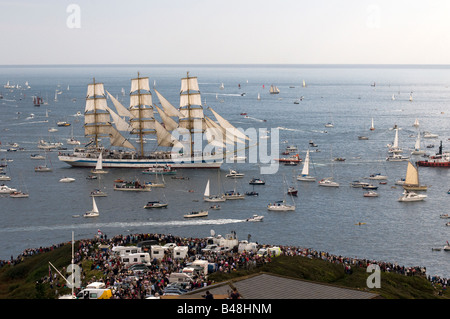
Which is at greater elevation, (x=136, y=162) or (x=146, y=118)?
(x=146, y=118)

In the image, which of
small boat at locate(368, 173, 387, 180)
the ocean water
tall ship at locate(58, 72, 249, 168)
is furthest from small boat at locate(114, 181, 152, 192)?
small boat at locate(368, 173, 387, 180)

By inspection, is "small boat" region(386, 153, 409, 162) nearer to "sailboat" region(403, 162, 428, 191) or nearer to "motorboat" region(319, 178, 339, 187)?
"sailboat" region(403, 162, 428, 191)

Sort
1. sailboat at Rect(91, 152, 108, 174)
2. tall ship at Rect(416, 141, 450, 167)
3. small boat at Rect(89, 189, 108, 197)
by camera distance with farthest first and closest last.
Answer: sailboat at Rect(91, 152, 108, 174) → tall ship at Rect(416, 141, 450, 167) → small boat at Rect(89, 189, 108, 197)

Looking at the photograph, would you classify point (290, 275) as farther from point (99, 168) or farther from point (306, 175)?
Answer: point (99, 168)

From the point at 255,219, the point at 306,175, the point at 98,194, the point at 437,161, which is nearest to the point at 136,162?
the point at 98,194

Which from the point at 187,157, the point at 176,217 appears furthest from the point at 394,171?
the point at 176,217
